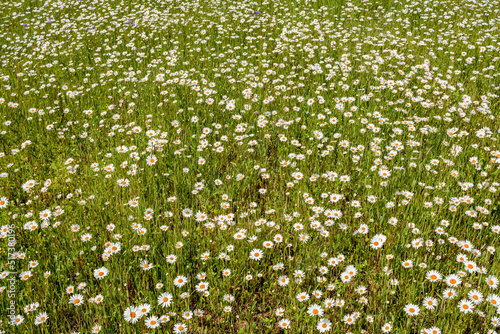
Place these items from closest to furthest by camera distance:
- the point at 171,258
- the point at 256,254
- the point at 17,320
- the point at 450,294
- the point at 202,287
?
the point at 450,294
the point at 17,320
the point at 202,287
the point at 171,258
the point at 256,254

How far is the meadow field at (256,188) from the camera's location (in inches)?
105

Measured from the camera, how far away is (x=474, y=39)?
7.12 m

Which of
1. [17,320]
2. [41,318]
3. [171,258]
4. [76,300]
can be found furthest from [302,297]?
[17,320]

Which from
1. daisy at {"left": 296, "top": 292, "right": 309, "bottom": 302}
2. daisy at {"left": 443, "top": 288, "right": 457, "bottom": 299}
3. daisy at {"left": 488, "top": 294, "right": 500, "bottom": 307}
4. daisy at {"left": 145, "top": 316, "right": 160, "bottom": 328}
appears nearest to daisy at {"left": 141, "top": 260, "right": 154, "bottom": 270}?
daisy at {"left": 145, "top": 316, "right": 160, "bottom": 328}

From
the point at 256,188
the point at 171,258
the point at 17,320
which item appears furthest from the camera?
the point at 256,188

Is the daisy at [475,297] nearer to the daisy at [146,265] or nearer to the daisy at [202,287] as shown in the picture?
the daisy at [202,287]

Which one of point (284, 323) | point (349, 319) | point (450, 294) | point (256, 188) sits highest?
point (450, 294)

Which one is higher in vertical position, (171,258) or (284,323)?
(171,258)

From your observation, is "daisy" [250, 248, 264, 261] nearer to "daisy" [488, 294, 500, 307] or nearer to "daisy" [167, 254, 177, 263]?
"daisy" [167, 254, 177, 263]

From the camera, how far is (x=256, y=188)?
4.05 meters

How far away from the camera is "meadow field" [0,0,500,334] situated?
266 centimetres

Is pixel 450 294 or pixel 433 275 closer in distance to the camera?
pixel 450 294

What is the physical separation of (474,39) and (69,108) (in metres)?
8.11

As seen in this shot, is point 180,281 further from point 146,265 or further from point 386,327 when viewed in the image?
point 386,327
